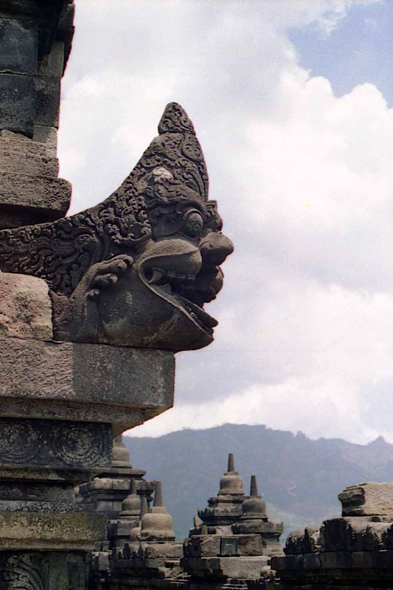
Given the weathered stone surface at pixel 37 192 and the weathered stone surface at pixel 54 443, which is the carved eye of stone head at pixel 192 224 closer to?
the weathered stone surface at pixel 37 192

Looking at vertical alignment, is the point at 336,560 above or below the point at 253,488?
below

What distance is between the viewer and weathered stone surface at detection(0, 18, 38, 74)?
14.5ft

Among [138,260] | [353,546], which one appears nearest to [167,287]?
[138,260]

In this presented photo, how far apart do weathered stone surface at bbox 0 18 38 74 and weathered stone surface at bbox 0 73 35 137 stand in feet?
0.20

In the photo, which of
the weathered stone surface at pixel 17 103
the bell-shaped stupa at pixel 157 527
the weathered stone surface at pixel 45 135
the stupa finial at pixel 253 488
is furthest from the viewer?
the stupa finial at pixel 253 488

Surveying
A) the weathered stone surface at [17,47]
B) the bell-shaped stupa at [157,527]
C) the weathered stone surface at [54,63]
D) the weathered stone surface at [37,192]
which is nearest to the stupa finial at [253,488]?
the bell-shaped stupa at [157,527]

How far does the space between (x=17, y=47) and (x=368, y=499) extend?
419cm

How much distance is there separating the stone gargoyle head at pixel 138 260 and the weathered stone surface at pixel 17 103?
1.90 feet

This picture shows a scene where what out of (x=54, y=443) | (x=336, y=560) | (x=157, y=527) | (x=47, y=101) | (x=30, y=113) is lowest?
(x=336, y=560)

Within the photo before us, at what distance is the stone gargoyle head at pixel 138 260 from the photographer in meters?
4.09

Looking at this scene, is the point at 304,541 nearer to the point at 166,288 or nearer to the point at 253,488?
the point at 166,288

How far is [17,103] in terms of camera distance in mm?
4383

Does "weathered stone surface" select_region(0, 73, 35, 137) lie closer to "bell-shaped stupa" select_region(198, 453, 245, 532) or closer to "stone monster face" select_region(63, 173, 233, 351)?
"stone monster face" select_region(63, 173, 233, 351)

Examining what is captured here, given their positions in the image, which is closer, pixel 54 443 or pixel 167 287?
pixel 54 443
